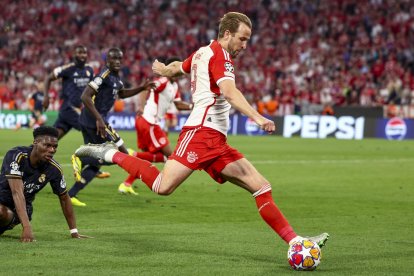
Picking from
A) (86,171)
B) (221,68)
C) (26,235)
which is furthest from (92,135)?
(221,68)

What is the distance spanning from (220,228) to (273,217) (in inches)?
100

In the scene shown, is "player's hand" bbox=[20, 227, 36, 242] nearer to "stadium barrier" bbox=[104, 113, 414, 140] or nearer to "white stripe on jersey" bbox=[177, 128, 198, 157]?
"white stripe on jersey" bbox=[177, 128, 198, 157]

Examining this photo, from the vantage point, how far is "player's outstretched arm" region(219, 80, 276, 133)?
7.60 metres

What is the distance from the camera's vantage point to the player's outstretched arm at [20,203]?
8852 mm

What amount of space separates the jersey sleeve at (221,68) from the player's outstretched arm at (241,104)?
0.20 feet

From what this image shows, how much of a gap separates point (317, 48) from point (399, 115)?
7.98 m

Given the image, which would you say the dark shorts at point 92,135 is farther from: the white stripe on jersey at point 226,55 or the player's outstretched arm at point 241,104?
the player's outstretched arm at point 241,104

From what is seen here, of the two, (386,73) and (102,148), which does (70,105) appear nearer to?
(102,148)

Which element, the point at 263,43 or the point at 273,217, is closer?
the point at 273,217

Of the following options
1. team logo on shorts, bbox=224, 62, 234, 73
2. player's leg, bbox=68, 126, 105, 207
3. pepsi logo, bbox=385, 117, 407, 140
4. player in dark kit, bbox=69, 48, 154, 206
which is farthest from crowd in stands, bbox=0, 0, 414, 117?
team logo on shorts, bbox=224, 62, 234, 73

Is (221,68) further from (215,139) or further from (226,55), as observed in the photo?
(215,139)

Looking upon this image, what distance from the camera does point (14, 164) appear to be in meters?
8.93

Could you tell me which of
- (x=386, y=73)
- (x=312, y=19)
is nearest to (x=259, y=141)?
(x=386, y=73)

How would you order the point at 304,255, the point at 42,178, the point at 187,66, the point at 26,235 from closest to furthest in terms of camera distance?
the point at 304,255 < the point at 187,66 < the point at 26,235 < the point at 42,178
